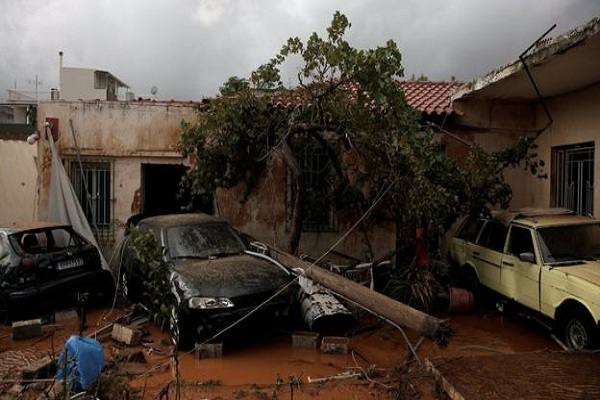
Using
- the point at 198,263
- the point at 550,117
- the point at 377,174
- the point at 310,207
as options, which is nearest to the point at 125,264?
the point at 198,263

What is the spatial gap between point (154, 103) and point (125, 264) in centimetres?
393

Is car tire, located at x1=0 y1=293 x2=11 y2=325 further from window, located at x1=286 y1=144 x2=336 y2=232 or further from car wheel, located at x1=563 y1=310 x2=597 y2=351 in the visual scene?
car wheel, located at x1=563 y1=310 x2=597 y2=351

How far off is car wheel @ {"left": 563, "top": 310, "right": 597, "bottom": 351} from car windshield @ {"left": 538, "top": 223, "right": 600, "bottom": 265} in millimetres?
843

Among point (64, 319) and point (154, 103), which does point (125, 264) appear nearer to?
point (64, 319)

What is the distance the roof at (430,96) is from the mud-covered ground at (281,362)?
4743mm

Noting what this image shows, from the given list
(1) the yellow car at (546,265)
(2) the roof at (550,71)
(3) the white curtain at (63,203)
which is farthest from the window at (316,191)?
(3) the white curtain at (63,203)

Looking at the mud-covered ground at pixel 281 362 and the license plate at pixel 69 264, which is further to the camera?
the license plate at pixel 69 264

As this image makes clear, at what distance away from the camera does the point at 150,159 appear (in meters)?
10.9

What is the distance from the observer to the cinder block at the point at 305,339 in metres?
6.72

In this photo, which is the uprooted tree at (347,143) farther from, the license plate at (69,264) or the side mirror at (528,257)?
the license plate at (69,264)

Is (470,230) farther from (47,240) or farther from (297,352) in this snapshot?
(47,240)

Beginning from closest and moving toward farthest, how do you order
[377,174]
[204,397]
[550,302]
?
[204,397], [550,302], [377,174]

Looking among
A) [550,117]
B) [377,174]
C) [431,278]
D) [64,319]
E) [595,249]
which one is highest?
[550,117]

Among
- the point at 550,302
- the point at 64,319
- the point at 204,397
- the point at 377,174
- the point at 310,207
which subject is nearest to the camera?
the point at 204,397
